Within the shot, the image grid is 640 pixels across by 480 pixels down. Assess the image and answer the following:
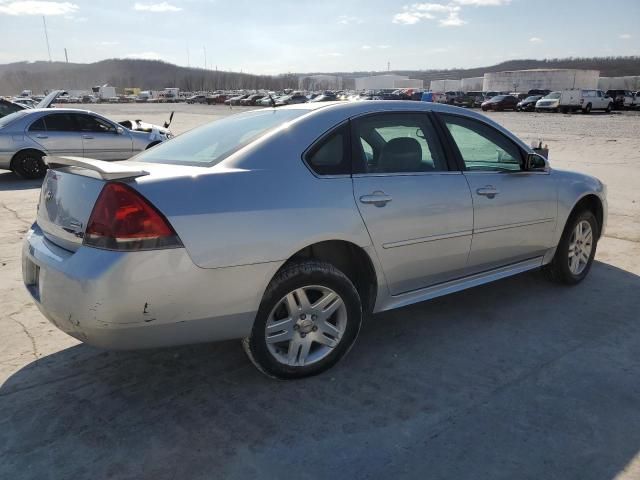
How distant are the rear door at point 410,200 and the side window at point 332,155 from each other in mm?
68

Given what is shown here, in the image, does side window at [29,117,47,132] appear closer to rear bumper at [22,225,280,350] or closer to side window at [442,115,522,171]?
rear bumper at [22,225,280,350]

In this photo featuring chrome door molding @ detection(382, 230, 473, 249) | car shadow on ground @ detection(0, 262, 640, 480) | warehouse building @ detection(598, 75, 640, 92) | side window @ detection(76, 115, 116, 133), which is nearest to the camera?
car shadow on ground @ detection(0, 262, 640, 480)

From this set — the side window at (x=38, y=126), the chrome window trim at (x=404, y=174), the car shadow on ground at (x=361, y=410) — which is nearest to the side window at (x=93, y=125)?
the side window at (x=38, y=126)

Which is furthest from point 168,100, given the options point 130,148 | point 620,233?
point 620,233

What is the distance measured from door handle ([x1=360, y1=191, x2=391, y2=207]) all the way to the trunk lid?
1.24 m

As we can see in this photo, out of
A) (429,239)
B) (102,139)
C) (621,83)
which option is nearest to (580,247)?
(429,239)

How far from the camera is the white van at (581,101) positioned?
125ft

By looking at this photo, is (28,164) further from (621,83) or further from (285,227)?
(621,83)

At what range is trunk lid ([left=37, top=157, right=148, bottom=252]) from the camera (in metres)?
2.57

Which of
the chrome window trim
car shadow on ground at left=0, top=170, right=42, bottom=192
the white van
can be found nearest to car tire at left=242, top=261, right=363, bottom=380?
the chrome window trim

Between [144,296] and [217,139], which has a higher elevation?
[217,139]

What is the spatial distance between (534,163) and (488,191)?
0.67m

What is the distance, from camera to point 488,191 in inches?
147

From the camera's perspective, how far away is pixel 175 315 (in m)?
2.57
